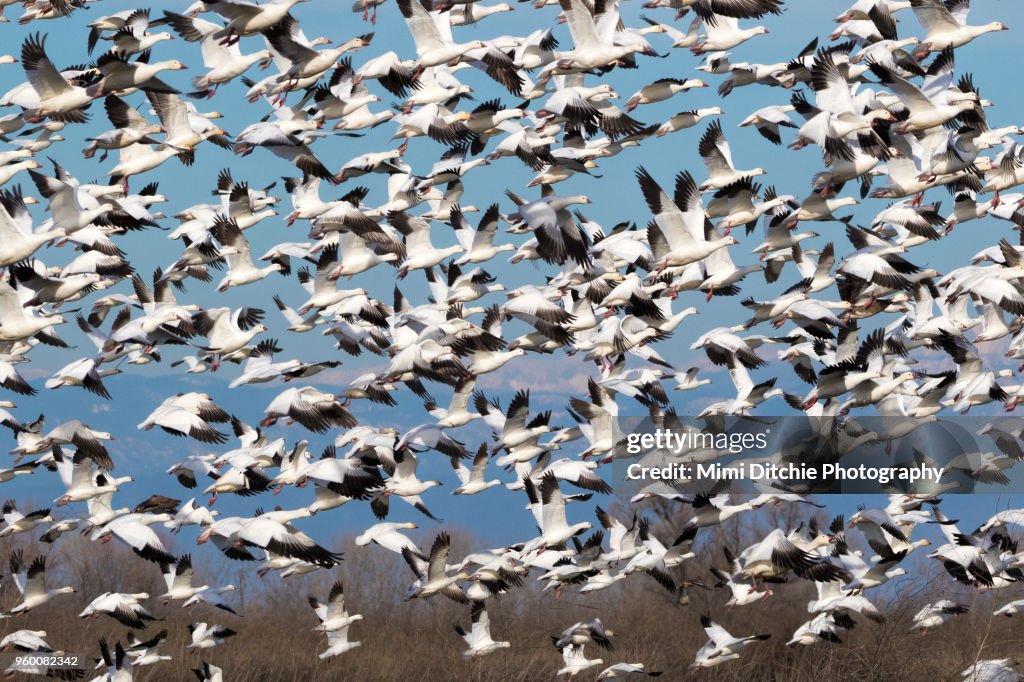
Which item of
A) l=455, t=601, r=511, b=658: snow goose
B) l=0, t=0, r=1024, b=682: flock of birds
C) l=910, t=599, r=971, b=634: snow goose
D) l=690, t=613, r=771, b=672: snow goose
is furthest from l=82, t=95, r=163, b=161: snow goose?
l=910, t=599, r=971, b=634: snow goose

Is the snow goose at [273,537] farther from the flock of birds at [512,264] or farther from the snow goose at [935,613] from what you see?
the snow goose at [935,613]

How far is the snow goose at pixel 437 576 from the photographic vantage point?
20.3m

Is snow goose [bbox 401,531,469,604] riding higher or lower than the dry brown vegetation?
higher

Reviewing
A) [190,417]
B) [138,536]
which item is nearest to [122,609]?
[138,536]

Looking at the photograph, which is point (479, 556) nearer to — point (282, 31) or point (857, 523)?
point (857, 523)

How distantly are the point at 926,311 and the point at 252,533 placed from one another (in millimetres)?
9225

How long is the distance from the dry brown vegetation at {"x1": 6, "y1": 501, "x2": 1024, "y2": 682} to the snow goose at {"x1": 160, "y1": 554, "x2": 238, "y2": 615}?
2.58m

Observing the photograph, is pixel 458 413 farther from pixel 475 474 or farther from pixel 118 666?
pixel 118 666

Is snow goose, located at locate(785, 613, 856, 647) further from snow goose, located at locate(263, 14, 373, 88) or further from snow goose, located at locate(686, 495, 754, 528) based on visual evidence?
snow goose, located at locate(263, 14, 373, 88)

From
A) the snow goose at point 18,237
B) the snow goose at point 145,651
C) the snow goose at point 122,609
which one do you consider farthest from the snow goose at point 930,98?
the snow goose at point 145,651

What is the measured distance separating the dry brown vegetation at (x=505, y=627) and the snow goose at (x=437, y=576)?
2.81 meters

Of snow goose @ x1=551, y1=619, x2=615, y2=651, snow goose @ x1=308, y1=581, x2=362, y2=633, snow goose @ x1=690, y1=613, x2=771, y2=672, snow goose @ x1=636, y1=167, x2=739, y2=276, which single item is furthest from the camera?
snow goose @ x1=308, y1=581, x2=362, y2=633

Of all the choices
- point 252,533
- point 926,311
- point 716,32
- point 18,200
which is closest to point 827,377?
point 926,311

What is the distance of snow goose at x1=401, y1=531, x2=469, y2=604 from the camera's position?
2033cm
